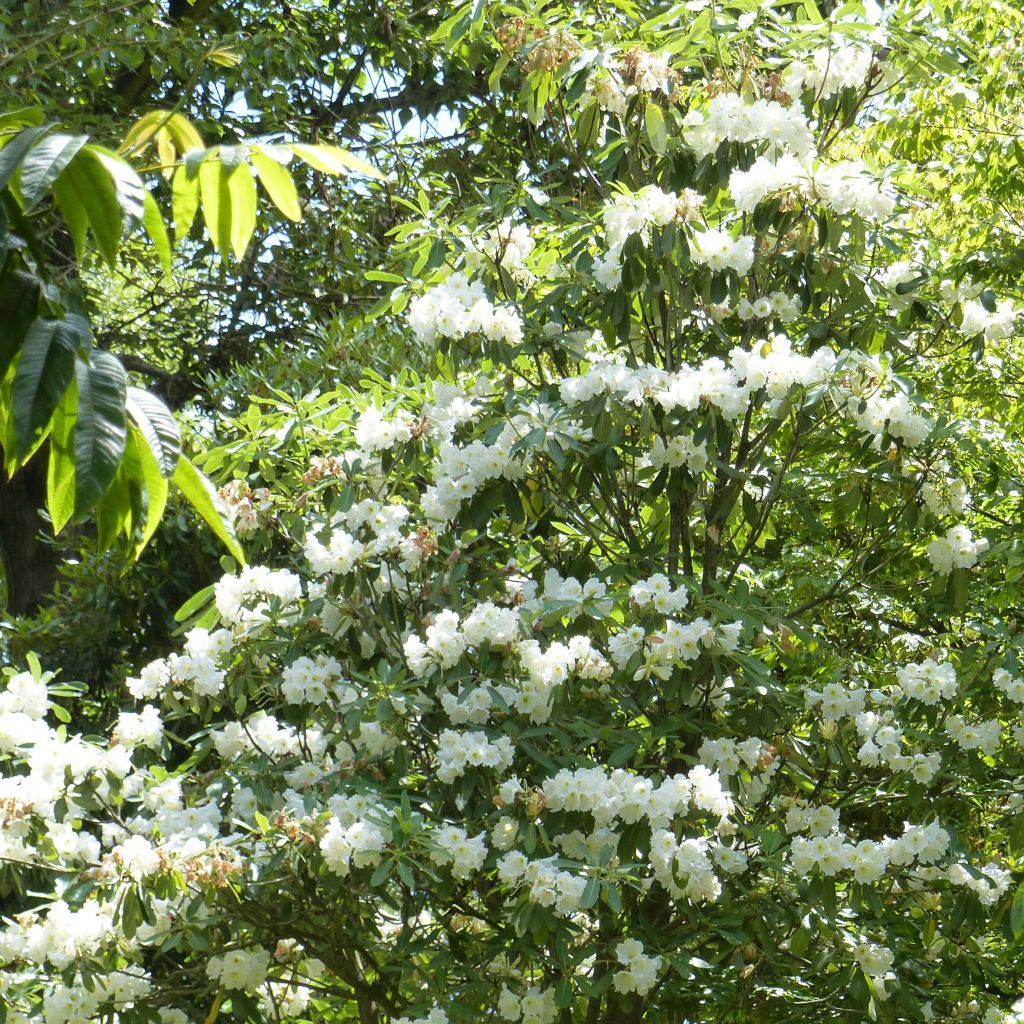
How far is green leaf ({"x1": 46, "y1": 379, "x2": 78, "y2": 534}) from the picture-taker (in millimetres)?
1264

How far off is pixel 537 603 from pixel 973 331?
1441 millimetres

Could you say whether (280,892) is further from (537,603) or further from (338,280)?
(338,280)

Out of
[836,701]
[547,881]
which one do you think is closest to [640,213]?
[836,701]

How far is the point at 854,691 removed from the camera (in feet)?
11.9

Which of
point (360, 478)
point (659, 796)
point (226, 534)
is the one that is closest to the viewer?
point (226, 534)

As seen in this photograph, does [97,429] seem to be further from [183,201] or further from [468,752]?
[468,752]

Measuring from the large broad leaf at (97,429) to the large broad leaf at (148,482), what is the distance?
0.28 feet

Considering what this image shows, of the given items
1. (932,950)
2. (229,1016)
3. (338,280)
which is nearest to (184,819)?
(229,1016)

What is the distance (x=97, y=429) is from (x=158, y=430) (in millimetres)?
116

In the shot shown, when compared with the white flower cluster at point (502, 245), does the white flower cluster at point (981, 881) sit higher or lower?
lower

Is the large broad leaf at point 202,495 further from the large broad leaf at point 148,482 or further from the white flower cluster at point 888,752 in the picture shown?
the white flower cluster at point 888,752

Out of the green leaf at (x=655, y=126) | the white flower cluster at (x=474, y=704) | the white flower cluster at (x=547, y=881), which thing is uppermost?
the green leaf at (x=655, y=126)

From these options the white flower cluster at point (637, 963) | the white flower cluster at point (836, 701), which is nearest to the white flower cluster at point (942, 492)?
the white flower cluster at point (836, 701)

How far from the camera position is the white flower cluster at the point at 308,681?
3.35 metres
